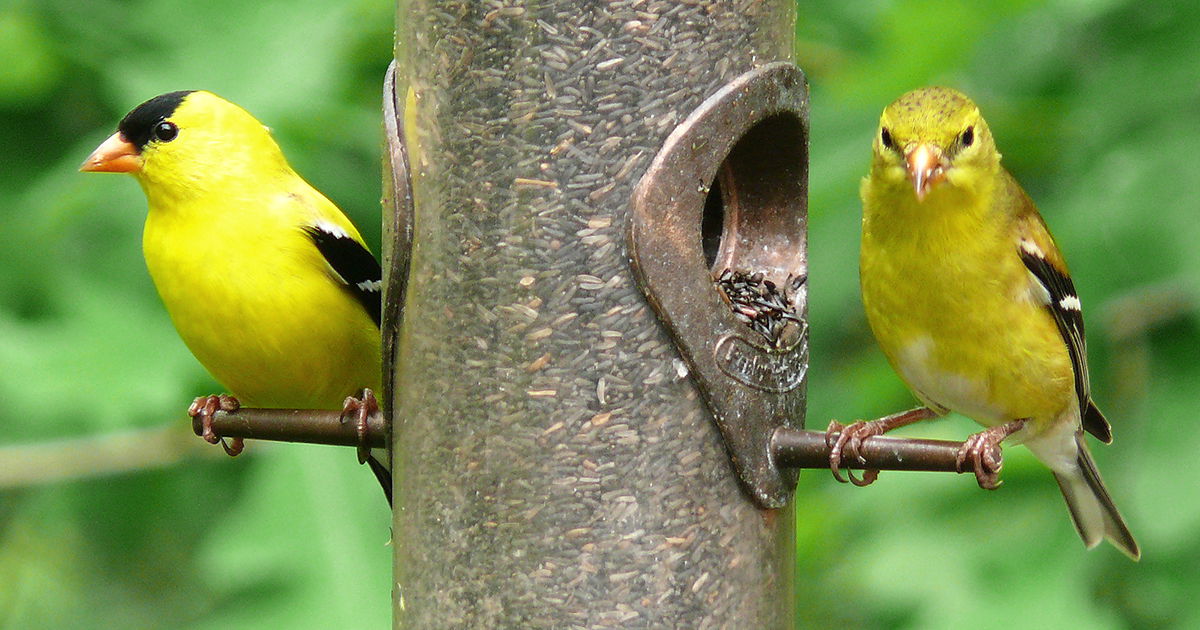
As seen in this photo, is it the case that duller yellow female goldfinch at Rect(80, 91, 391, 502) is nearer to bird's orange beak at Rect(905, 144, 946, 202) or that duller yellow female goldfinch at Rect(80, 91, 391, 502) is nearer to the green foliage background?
the green foliage background

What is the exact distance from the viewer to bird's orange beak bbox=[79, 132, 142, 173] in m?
4.43

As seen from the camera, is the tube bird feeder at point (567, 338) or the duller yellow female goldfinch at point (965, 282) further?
the duller yellow female goldfinch at point (965, 282)

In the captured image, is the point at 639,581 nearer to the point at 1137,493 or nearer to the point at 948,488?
the point at 948,488

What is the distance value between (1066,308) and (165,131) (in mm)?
2450

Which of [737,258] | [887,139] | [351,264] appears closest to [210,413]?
[351,264]

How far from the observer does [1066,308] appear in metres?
4.17

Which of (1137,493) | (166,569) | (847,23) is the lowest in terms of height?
(166,569)

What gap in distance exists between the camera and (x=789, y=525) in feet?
12.5

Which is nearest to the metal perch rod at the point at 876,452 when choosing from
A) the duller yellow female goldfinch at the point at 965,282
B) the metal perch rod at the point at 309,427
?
the duller yellow female goldfinch at the point at 965,282

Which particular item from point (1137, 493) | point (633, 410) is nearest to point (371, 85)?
point (633, 410)

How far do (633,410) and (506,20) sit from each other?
87 centimetres

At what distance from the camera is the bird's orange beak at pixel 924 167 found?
3701 mm

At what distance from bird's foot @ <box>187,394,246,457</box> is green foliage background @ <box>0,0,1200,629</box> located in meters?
0.25

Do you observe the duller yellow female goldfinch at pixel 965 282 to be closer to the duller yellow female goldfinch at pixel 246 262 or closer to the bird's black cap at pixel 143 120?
the duller yellow female goldfinch at pixel 246 262
